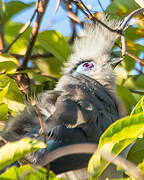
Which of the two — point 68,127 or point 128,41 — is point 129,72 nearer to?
point 128,41

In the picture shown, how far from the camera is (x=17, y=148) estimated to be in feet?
3.16

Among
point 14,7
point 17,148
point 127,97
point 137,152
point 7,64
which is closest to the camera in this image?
point 17,148

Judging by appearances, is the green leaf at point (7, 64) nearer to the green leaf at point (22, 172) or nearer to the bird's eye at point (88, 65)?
the green leaf at point (22, 172)

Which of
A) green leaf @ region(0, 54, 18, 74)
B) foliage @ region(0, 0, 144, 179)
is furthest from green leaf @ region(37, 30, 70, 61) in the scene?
green leaf @ region(0, 54, 18, 74)

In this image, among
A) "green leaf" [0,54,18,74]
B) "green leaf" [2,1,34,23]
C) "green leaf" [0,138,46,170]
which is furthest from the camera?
"green leaf" [2,1,34,23]

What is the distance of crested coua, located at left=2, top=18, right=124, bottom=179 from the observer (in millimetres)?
1634

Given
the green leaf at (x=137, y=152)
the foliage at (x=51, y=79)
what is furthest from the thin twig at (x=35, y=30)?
the green leaf at (x=137, y=152)

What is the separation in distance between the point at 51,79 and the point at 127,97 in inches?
20.4

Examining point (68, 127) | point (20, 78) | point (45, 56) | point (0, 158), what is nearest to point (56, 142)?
point (68, 127)

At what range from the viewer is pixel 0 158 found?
0.98m

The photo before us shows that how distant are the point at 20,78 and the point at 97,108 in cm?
43

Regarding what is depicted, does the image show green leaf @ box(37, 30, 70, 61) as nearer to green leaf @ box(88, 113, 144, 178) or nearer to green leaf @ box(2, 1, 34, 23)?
green leaf @ box(2, 1, 34, 23)

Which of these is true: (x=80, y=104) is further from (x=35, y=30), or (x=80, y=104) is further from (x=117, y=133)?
(x=117, y=133)

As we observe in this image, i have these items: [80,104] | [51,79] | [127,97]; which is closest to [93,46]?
[51,79]
